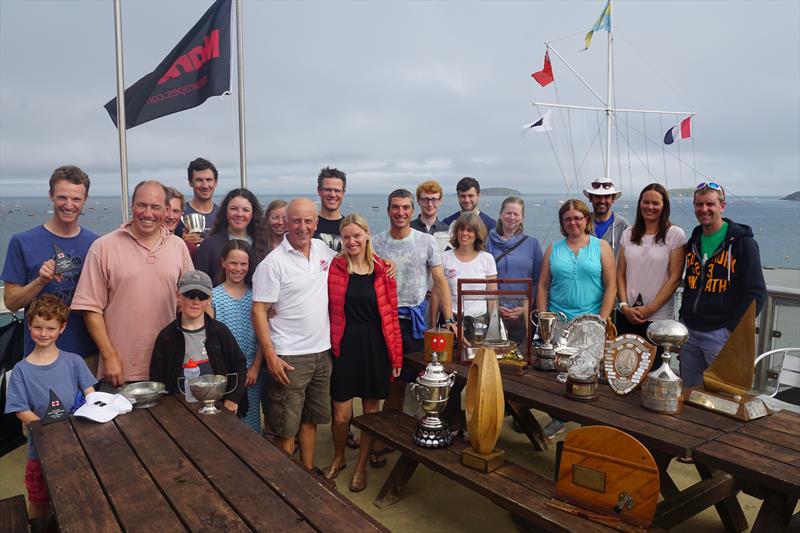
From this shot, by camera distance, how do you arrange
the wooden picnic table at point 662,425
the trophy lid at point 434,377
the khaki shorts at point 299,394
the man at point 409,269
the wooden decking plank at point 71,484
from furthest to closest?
the man at point 409,269, the khaki shorts at point 299,394, the trophy lid at point 434,377, the wooden picnic table at point 662,425, the wooden decking plank at point 71,484

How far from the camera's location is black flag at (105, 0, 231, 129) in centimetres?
696

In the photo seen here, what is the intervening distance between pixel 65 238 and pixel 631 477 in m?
3.13

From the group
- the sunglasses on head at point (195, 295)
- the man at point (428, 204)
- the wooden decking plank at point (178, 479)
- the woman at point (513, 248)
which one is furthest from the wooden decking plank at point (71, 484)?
the woman at point (513, 248)

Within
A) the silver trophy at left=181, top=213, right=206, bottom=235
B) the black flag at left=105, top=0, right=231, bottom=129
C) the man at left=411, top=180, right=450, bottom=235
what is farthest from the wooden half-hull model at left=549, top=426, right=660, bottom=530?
the black flag at left=105, top=0, right=231, bottom=129

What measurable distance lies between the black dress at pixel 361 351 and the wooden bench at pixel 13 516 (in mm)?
1764

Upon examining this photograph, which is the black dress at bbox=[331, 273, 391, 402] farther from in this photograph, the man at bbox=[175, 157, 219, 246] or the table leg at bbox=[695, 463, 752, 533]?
the table leg at bbox=[695, 463, 752, 533]

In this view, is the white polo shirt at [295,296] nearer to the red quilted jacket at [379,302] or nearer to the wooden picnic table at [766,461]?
the red quilted jacket at [379,302]

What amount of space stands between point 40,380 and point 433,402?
200cm

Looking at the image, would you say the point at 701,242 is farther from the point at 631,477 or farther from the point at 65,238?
the point at 65,238

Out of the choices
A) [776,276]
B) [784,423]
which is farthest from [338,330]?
[776,276]

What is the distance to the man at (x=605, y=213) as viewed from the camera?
473 centimetres

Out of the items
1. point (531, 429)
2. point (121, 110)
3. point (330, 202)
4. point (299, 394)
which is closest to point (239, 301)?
point (299, 394)

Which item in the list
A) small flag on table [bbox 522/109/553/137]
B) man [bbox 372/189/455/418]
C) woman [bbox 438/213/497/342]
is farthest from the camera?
small flag on table [bbox 522/109/553/137]

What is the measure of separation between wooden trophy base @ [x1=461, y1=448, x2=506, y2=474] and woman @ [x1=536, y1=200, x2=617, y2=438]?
1500mm
